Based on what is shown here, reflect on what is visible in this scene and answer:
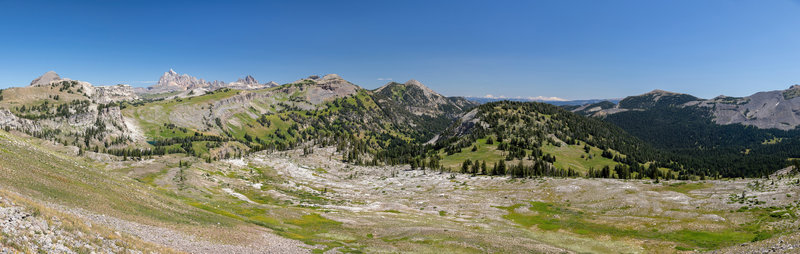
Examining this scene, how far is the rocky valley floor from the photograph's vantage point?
34.0 metres

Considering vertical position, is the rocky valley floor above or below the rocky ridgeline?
below

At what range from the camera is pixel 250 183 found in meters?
129

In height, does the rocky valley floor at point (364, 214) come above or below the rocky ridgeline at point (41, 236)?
below

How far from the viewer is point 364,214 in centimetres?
8481

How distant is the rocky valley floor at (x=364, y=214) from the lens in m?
34.0

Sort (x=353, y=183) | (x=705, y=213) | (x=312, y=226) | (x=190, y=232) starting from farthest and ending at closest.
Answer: (x=353, y=183)
(x=705, y=213)
(x=312, y=226)
(x=190, y=232)

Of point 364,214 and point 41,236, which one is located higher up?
point 41,236

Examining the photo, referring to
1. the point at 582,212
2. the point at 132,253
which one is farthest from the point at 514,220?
the point at 132,253

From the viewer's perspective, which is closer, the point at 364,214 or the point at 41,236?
the point at 41,236

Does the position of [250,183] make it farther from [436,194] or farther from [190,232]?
[190,232]

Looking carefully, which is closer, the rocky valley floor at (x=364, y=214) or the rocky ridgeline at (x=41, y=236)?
the rocky ridgeline at (x=41, y=236)

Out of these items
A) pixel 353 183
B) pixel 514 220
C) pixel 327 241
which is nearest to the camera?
pixel 327 241

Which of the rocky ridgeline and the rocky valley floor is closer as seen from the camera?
the rocky ridgeline

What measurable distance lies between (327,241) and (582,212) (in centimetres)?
7514
